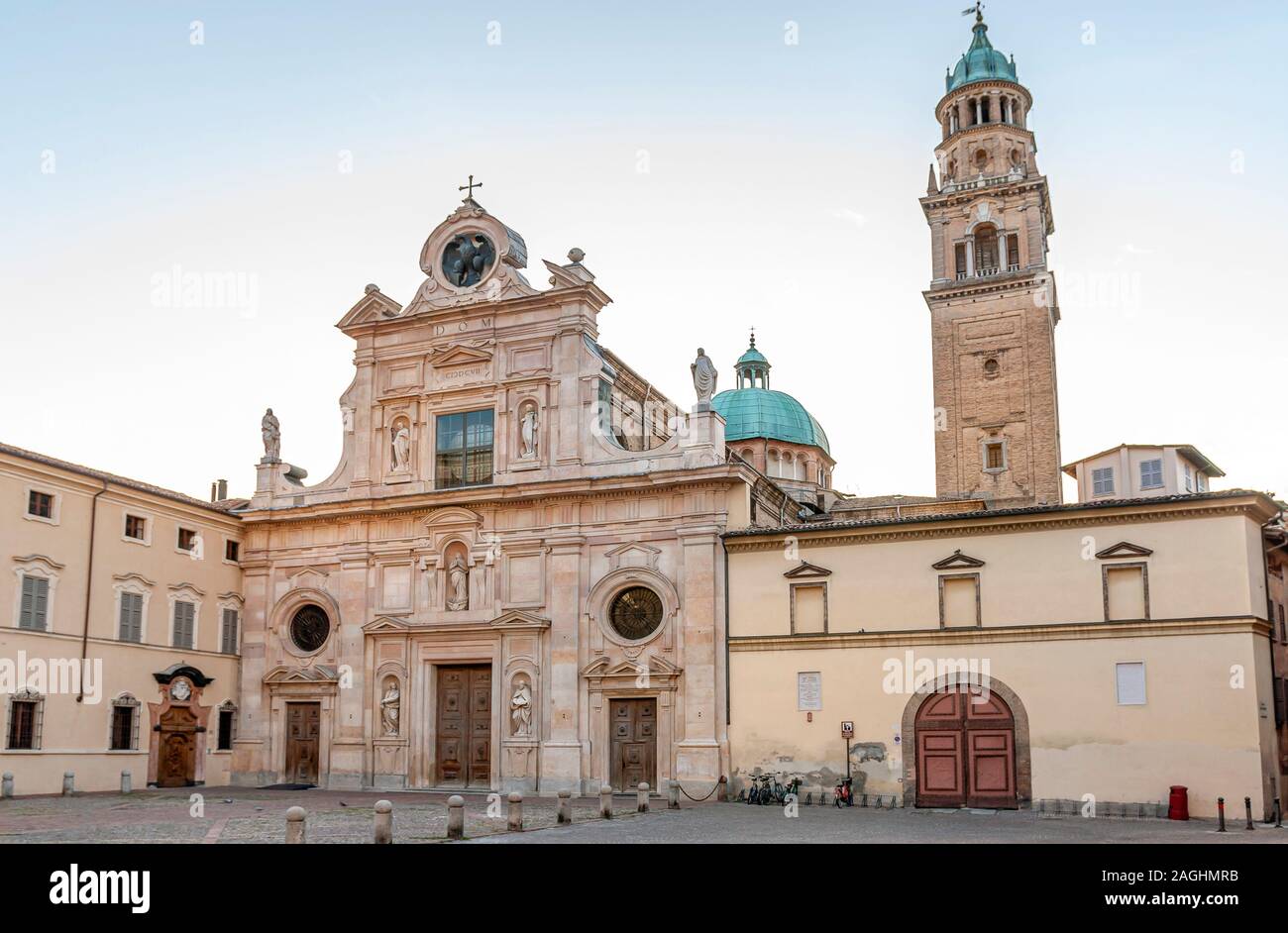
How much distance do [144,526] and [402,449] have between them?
795 centimetres

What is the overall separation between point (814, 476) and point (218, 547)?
32496 mm

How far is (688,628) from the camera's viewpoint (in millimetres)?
34531

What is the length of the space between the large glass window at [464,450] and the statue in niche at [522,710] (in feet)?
21.4

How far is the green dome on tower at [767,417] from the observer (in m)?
62.3

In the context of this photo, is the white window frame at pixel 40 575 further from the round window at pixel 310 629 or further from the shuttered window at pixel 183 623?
the round window at pixel 310 629

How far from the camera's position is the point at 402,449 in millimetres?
39594

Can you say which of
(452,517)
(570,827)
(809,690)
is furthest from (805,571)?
(570,827)

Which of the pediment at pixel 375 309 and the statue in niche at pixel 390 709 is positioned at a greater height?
the pediment at pixel 375 309

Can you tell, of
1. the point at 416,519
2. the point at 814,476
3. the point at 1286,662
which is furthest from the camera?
the point at 814,476

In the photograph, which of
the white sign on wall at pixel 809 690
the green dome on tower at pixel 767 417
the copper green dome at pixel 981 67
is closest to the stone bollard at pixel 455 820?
the white sign on wall at pixel 809 690

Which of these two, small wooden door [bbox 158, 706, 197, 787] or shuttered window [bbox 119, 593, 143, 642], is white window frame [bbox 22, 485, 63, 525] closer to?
shuttered window [bbox 119, 593, 143, 642]

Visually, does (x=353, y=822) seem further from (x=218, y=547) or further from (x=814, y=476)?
(x=814, y=476)
